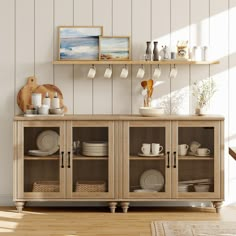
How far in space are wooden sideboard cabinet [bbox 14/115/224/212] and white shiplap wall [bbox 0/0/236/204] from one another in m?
0.39

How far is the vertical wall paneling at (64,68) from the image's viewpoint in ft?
19.5

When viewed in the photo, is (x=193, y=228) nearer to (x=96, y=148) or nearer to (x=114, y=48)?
(x=96, y=148)

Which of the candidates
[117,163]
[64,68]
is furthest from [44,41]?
[117,163]

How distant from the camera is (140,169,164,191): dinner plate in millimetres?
5695

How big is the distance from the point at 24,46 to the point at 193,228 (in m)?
2.28

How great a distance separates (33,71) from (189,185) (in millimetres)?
1748

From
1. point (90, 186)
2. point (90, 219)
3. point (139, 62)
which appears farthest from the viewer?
point (139, 62)

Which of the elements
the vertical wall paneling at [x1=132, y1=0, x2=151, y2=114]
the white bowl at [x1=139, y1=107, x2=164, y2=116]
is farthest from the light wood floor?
Result: the vertical wall paneling at [x1=132, y1=0, x2=151, y2=114]

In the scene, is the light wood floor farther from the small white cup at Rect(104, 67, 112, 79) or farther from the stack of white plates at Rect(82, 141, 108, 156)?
the small white cup at Rect(104, 67, 112, 79)

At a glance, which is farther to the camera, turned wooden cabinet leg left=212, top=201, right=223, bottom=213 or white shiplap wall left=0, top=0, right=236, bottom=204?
white shiplap wall left=0, top=0, right=236, bottom=204

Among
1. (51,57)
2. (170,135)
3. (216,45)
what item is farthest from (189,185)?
(51,57)

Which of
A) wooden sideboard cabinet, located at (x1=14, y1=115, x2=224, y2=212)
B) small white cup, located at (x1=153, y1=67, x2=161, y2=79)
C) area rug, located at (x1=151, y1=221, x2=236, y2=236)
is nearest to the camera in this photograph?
area rug, located at (x1=151, y1=221, x2=236, y2=236)

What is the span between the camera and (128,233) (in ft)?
16.2

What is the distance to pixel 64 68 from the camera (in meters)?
5.98
